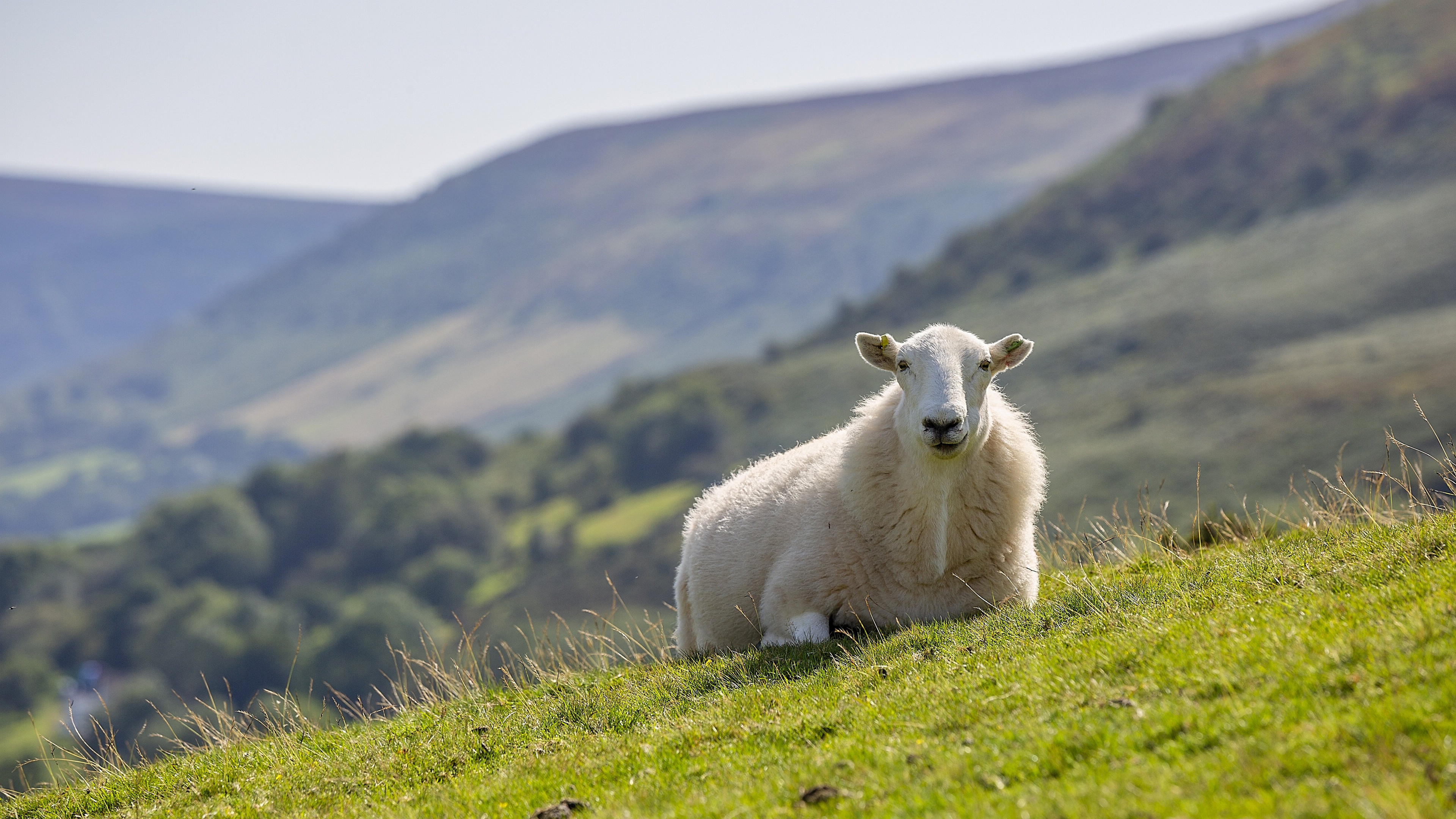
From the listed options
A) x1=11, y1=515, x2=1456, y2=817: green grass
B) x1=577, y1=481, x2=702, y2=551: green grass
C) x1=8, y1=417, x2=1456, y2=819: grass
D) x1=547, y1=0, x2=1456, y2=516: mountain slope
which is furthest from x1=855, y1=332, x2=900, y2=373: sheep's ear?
x1=577, y1=481, x2=702, y2=551: green grass

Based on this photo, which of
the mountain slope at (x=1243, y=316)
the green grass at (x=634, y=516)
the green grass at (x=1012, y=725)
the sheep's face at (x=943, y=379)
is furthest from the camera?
the green grass at (x=634, y=516)

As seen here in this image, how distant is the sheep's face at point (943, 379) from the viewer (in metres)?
9.08

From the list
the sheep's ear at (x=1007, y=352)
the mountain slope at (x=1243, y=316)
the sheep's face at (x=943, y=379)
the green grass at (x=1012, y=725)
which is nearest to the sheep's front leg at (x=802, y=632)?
the green grass at (x=1012, y=725)

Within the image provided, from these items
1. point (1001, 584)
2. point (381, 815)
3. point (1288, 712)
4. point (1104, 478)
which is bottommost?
point (1104, 478)

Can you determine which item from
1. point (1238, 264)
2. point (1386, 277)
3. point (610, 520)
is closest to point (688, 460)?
point (610, 520)

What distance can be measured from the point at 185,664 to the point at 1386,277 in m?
136

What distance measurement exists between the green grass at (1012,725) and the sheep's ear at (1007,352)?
6.67ft

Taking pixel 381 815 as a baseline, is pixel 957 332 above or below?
above

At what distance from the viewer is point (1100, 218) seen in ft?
648

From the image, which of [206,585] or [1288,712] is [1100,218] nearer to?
[206,585]

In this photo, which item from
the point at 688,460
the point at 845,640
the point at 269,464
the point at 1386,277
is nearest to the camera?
the point at 845,640

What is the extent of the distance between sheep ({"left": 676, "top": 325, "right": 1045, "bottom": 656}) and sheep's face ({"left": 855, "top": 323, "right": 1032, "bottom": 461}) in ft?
0.05

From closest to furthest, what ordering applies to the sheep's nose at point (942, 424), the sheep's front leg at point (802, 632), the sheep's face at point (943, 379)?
1. the sheep's nose at point (942, 424)
2. the sheep's face at point (943, 379)
3. the sheep's front leg at point (802, 632)

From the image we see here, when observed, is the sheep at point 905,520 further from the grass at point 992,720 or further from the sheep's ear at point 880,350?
the grass at point 992,720
